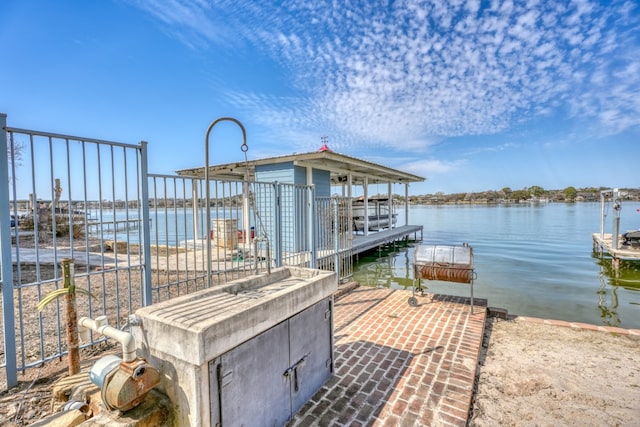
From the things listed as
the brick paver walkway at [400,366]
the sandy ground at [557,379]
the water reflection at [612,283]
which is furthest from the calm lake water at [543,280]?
the brick paver walkway at [400,366]

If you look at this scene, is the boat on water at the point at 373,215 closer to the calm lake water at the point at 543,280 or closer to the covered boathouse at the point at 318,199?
the covered boathouse at the point at 318,199

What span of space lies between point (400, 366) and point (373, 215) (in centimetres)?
1299

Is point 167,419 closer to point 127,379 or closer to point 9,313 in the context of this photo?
point 127,379

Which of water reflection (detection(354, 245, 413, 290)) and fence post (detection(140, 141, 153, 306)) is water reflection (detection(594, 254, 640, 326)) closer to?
water reflection (detection(354, 245, 413, 290))

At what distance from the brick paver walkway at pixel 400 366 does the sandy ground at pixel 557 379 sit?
213 mm

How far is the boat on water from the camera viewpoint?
1453 cm

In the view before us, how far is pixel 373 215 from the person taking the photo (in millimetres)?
15742

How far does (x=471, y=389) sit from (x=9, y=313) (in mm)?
3991

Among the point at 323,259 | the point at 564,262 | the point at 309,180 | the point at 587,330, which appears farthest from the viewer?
the point at 564,262

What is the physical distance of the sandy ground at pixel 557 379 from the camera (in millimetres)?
2381

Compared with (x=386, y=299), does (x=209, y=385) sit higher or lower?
higher

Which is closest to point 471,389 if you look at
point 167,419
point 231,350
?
point 231,350

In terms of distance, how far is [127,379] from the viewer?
1497 mm

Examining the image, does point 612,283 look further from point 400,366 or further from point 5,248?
point 5,248
